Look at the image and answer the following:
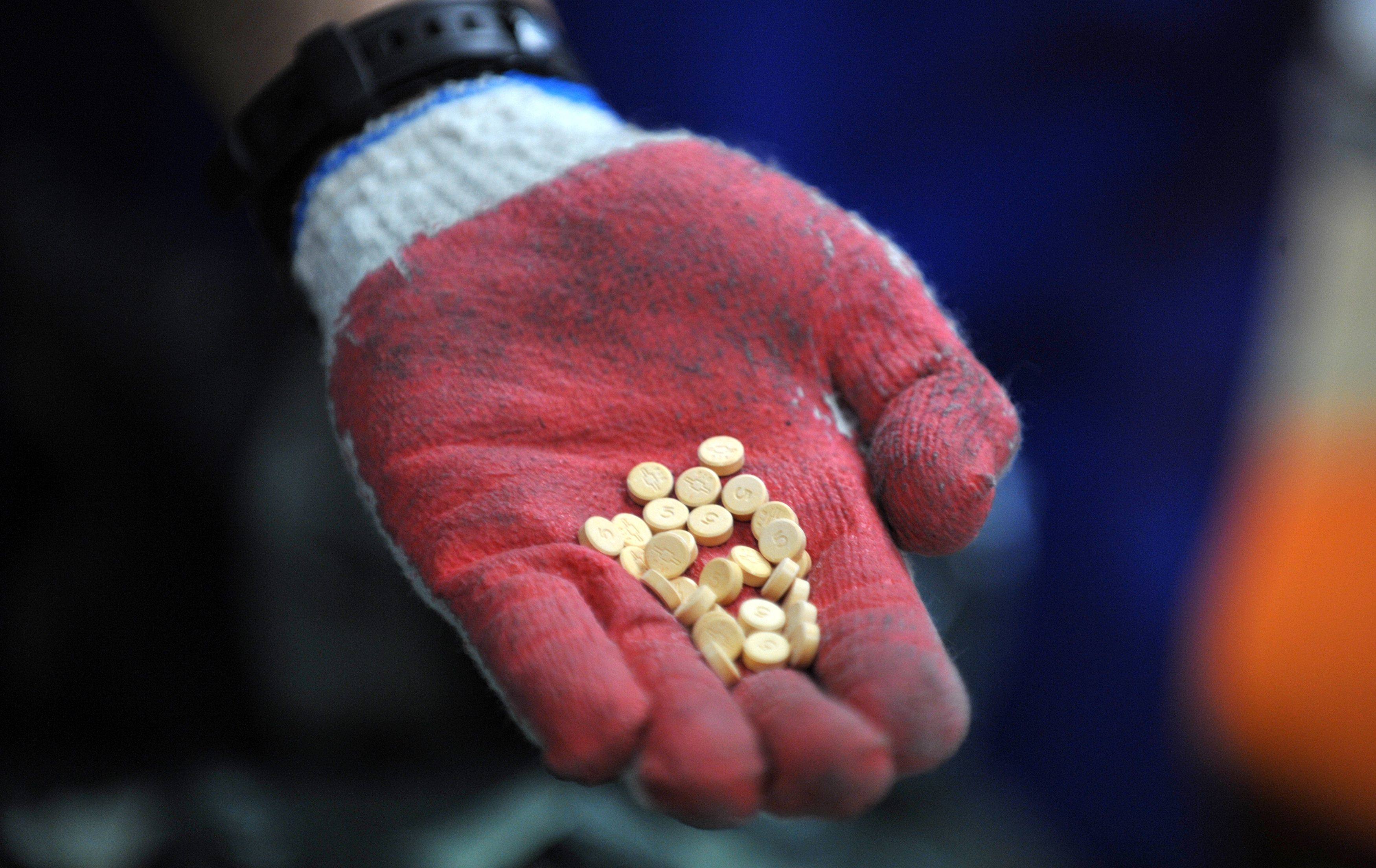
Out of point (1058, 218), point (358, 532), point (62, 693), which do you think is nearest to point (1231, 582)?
point (1058, 218)

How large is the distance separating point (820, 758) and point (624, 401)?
0.44m

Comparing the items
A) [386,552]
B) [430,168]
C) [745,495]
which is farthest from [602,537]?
[386,552]

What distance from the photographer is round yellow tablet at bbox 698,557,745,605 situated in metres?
0.82

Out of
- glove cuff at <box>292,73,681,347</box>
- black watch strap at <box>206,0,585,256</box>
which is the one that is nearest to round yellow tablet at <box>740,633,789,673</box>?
glove cuff at <box>292,73,681,347</box>

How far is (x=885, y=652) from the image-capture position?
2.22ft

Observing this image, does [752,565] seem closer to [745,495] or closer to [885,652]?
[745,495]

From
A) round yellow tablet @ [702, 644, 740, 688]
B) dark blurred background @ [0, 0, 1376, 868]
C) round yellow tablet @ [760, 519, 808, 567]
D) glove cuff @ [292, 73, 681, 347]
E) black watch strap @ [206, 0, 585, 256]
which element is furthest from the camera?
dark blurred background @ [0, 0, 1376, 868]

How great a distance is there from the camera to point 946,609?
4.70 feet

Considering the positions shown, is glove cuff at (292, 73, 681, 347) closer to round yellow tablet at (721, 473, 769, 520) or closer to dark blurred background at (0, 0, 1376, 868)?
round yellow tablet at (721, 473, 769, 520)

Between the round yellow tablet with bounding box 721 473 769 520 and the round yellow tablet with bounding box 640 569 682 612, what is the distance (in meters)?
0.10

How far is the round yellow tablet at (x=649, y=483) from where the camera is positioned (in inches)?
35.3

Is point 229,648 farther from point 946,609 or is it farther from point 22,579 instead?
point 946,609

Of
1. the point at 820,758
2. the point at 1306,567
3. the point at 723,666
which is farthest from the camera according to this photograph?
the point at 1306,567

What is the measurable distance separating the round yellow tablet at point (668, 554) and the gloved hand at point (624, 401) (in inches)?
1.8
